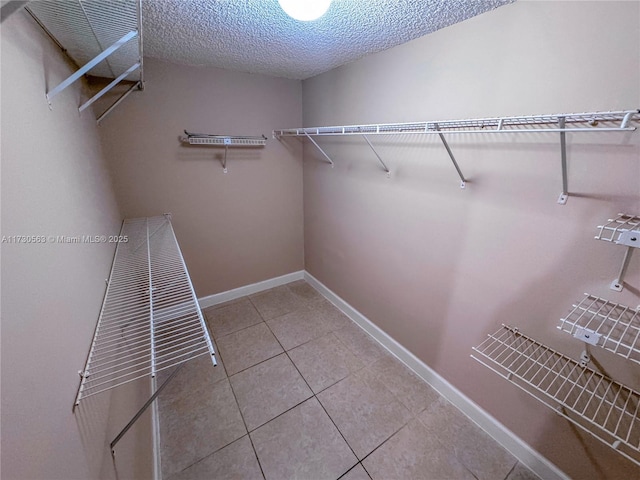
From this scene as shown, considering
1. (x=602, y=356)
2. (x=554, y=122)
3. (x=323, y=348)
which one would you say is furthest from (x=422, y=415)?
(x=554, y=122)

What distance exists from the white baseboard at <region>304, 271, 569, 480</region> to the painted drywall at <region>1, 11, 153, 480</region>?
65.0 inches

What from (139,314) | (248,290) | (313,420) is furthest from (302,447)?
(248,290)

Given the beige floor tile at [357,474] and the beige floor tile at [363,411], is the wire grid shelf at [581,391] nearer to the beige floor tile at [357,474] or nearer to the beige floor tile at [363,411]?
the beige floor tile at [363,411]

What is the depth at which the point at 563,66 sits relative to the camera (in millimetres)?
981

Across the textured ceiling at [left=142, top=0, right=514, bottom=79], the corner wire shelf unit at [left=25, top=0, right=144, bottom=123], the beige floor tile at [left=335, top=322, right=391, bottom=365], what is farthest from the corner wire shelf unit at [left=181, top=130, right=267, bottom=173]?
the beige floor tile at [left=335, top=322, right=391, bottom=365]

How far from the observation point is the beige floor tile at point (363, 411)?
58.5 inches

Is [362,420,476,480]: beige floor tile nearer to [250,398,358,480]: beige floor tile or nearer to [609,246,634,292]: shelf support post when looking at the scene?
[250,398,358,480]: beige floor tile

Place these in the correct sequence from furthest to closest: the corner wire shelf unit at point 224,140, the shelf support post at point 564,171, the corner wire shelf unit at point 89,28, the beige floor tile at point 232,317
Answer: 1. the beige floor tile at point 232,317
2. the corner wire shelf unit at point 224,140
3. the shelf support post at point 564,171
4. the corner wire shelf unit at point 89,28

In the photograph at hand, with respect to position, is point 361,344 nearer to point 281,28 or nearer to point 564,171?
point 564,171

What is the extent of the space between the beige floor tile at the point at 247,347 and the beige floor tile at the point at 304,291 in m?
0.59

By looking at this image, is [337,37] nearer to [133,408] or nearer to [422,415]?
[133,408]

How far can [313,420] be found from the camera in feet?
5.16

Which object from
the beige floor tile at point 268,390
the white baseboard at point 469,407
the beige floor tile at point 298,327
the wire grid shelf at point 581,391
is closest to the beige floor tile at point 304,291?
the beige floor tile at point 298,327

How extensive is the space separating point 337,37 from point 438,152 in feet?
2.87
